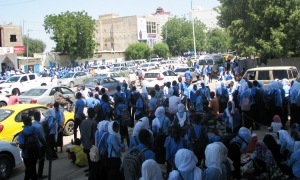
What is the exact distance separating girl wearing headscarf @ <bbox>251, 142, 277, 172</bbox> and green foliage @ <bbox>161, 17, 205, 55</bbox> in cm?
6941

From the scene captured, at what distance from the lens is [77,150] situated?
9.35 m

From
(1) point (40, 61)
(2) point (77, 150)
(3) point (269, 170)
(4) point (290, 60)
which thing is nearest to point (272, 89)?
(3) point (269, 170)

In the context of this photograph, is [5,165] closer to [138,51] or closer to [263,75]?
[263,75]

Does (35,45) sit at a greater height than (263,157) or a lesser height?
greater

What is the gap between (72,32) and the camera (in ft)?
180

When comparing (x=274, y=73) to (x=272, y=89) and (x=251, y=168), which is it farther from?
(x=251, y=168)

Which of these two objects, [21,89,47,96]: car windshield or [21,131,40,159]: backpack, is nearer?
[21,131,40,159]: backpack

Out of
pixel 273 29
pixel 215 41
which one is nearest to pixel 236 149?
pixel 273 29

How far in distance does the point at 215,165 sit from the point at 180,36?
7462 centimetres

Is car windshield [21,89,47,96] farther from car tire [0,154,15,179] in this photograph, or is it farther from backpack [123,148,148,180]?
backpack [123,148,148,180]

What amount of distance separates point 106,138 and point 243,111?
6.63m

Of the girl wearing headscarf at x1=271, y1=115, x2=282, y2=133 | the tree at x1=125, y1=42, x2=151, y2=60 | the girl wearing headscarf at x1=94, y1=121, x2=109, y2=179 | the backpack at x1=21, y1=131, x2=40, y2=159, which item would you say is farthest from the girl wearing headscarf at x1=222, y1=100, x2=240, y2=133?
the tree at x1=125, y1=42, x2=151, y2=60

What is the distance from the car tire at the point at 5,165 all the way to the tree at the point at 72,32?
4787 centimetres

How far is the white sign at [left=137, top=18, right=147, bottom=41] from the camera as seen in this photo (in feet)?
277
